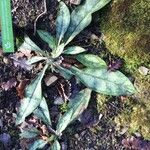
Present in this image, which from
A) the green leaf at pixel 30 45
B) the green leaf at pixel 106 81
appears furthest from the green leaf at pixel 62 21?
the green leaf at pixel 106 81

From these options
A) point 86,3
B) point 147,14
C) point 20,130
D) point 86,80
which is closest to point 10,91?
point 20,130

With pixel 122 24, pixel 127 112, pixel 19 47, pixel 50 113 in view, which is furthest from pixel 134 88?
→ pixel 19 47

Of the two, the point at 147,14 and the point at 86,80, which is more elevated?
the point at 147,14

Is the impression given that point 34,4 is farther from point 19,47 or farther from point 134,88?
point 134,88

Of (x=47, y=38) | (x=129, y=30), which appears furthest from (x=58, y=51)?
(x=129, y=30)

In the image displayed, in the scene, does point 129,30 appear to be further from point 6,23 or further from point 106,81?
point 6,23

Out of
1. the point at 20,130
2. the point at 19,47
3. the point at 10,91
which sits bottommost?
the point at 20,130
